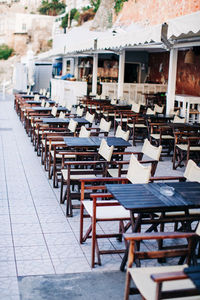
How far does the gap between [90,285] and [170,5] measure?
53.8 feet

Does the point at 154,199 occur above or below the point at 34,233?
above

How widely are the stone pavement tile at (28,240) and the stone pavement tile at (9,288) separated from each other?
84cm

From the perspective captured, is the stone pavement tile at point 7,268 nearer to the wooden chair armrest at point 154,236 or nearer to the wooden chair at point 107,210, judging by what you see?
the wooden chair at point 107,210

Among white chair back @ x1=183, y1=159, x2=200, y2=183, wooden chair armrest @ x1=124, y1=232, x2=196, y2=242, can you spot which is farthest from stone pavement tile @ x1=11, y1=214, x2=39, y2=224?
wooden chair armrest @ x1=124, y1=232, x2=196, y2=242

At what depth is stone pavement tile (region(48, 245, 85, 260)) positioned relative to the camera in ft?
15.1

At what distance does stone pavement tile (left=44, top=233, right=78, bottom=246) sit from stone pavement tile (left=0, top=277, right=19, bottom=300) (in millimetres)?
935

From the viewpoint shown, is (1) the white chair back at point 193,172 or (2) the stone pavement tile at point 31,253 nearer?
(2) the stone pavement tile at point 31,253

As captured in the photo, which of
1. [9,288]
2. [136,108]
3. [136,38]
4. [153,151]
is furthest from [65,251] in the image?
[136,108]

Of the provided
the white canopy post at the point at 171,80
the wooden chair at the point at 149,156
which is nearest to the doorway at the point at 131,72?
the white canopy post at the point at 171,80

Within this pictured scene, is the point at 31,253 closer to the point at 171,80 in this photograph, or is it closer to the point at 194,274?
the point at 194,274

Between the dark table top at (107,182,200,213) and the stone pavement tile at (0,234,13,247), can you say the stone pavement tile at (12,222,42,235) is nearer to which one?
the stone pavement tile at (0,234,13,247)

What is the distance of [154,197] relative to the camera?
409cm

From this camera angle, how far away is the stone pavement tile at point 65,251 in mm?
4613

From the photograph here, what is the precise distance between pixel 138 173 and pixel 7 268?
173cm
